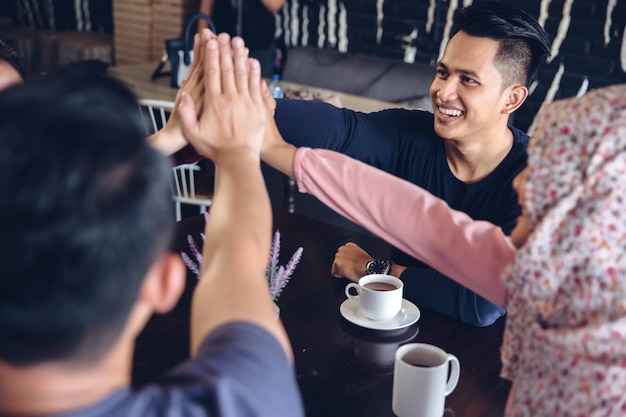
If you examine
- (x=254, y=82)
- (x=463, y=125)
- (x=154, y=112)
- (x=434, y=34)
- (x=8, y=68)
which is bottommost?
(x=154, y=112)

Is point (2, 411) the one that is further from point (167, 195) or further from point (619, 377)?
point (619, 377)

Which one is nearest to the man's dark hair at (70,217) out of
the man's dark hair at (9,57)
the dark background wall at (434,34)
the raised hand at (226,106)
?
the raised hand at (226,106)

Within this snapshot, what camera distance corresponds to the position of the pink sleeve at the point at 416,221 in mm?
986

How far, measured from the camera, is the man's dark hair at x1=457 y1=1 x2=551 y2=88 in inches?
71.6

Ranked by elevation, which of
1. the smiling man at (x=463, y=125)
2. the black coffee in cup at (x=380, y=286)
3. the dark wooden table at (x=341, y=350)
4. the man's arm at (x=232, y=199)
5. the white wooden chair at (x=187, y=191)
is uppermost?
the man's arm at (x=232, y=199)

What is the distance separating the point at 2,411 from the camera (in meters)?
0.61

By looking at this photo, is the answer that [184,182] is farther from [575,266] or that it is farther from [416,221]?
[575,266]

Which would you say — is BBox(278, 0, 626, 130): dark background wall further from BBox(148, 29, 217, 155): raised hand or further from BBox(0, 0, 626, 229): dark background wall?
BBox(148, 29, 217, 155): raised hand

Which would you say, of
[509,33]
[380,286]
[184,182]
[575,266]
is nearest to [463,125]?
A: [509,33]

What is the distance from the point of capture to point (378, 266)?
1.53 m

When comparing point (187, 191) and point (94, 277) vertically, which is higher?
→ point (94, 277)

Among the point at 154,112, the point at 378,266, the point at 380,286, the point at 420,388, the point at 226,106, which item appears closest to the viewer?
the point at 420,388

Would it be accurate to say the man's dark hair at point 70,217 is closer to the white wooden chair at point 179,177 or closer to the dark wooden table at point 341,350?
the dark wooden table at point 341,350

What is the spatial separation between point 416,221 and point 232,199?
31 centimetres
